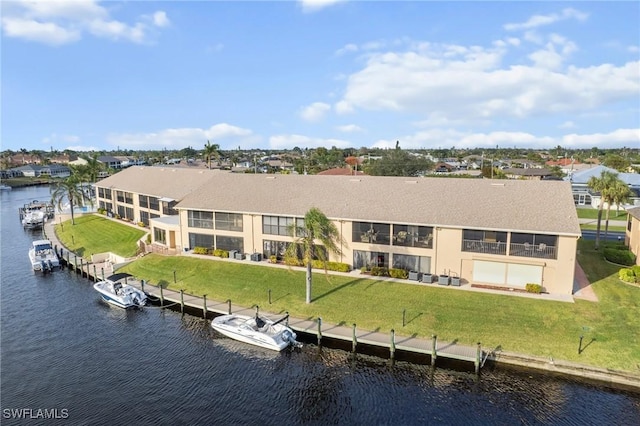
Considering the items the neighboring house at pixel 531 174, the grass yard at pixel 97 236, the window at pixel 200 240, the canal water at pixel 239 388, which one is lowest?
the canal water at pixel 239 388

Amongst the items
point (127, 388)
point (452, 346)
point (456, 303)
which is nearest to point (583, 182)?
point (456, 303)

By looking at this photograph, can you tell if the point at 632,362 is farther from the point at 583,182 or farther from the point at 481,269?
the point at 583,182

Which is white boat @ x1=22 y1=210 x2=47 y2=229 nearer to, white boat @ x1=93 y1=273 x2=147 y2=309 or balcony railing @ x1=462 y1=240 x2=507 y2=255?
white boat @ x1=93 y1=273 x2=147 y2=309

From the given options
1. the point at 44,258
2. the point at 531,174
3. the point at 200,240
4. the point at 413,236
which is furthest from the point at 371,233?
the point at 531,174

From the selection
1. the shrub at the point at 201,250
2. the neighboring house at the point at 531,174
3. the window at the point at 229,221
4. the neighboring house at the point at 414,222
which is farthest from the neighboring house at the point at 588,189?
the shrub at the point at 201,250

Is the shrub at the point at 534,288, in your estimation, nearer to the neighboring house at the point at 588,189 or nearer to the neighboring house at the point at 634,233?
the neighboring house at the point at 634,233
